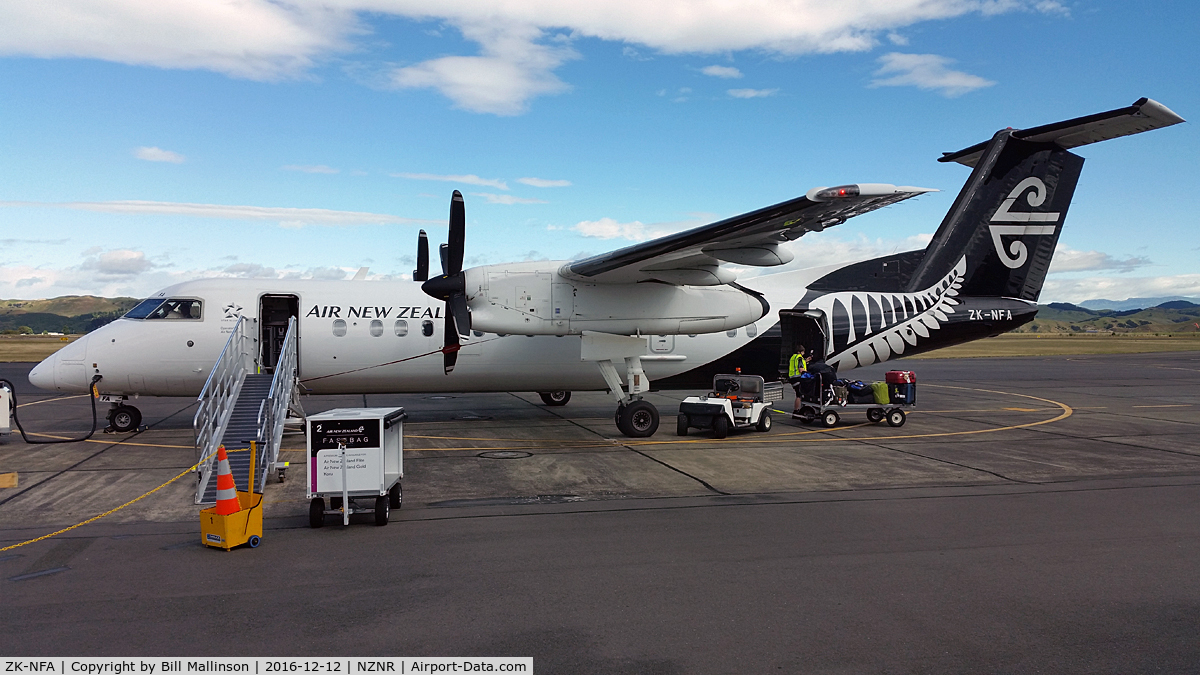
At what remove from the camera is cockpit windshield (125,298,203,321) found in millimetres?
15602

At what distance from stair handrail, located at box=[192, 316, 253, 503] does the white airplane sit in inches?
42.8

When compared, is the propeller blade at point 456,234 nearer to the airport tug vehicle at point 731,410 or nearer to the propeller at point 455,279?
the propeller at point 455,279

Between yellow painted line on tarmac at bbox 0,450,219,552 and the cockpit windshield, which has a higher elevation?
the cockpit windshield

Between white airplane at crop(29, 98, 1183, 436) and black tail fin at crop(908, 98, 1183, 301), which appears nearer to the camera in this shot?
white airplane at crop(29, 98, 1183, 436)

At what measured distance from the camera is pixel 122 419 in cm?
1619

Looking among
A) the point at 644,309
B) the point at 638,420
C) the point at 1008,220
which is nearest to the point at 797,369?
the point at 638,420

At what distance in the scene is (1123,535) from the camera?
8055 millimetres

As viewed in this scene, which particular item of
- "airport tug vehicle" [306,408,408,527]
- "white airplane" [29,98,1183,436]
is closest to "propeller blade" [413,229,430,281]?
"white airplane" [29,98,1183,436]

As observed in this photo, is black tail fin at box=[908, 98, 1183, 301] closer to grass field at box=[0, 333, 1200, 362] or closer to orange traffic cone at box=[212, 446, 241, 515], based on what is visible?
orange traffic cone at box=[212, 446, 241, 515]

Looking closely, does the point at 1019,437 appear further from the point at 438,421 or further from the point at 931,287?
the point at 438,421

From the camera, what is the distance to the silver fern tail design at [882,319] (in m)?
18.2

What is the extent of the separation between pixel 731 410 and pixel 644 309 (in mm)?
2916

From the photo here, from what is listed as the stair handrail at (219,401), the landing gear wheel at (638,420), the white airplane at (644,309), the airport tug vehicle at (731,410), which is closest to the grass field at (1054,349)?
the white airplane at (644,309)
